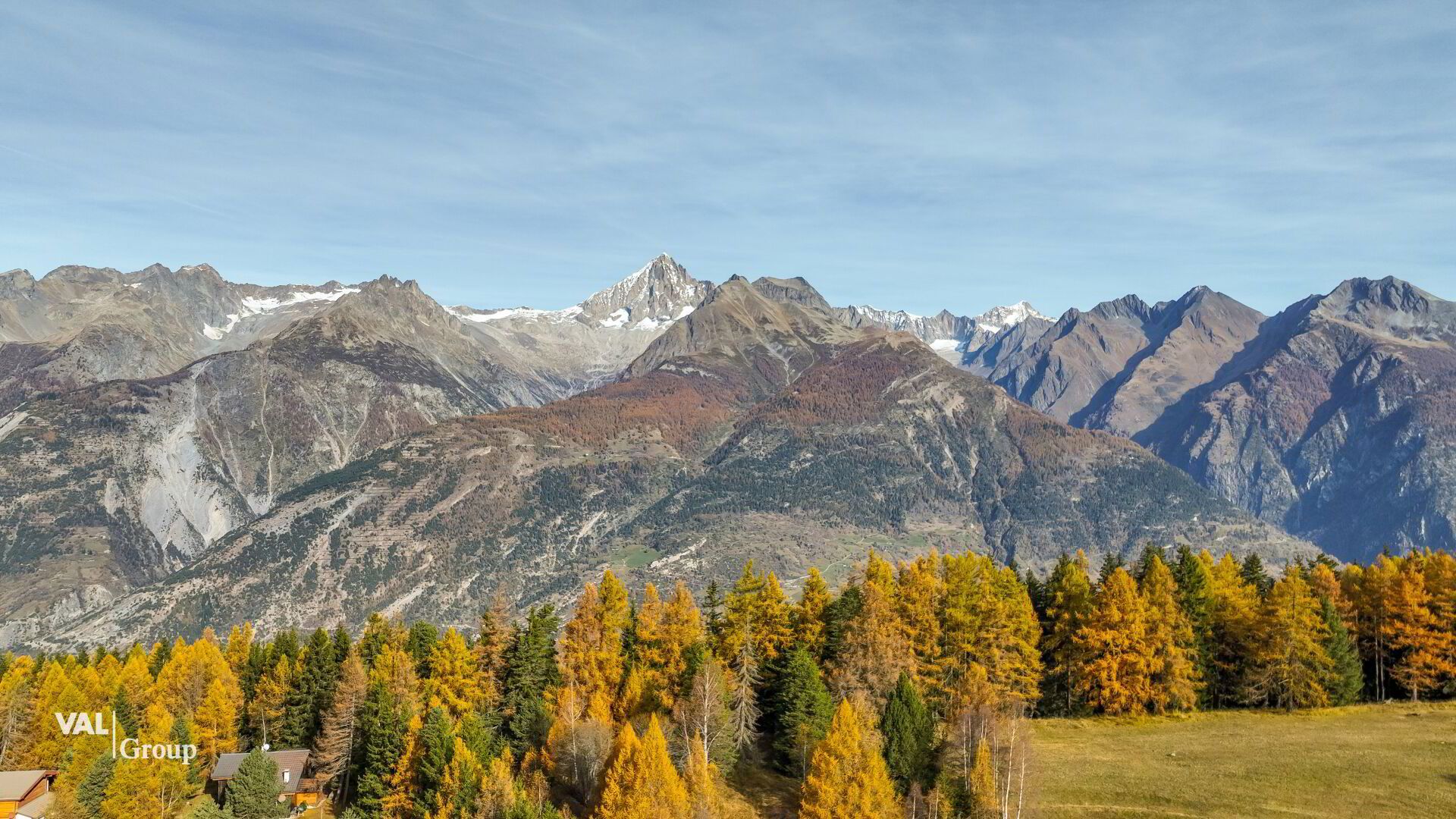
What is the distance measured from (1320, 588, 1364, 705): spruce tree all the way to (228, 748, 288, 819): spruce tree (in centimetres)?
9869

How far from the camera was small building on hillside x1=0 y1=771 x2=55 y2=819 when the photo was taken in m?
96.0

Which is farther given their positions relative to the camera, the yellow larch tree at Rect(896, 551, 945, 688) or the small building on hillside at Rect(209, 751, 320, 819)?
the small building on hillside at Rect(209, 751, 320, 819)

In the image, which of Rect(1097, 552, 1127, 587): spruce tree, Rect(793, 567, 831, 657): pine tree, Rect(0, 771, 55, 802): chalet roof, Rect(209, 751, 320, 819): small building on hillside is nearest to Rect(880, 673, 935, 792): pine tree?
Rect(793, 567, 831, 657): pine tree

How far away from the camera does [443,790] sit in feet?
283

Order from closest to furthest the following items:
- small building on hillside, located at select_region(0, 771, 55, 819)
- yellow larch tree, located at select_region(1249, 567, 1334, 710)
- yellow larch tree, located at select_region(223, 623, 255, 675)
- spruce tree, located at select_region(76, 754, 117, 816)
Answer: spruce tree, located at select_region(76, 754, 117, 816) < small building on hillside, located at select_region(0, 771, 55, 819) < yellow larch tree, located at select_region(1249, 567, 1334, 710) < yellow larch tree, located at select_region(223, 623, 255, 675)

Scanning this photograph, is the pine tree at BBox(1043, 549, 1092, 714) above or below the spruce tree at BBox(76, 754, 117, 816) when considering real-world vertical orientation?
above

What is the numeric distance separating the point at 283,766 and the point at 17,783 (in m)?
24.5

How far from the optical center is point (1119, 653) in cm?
9750

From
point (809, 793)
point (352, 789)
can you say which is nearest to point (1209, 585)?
point (809, 793)

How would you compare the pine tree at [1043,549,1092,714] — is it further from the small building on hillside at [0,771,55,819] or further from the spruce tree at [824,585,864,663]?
the small building on hillside at [0,771,55,819]

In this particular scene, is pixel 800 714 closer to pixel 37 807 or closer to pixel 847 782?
pixel 847 782

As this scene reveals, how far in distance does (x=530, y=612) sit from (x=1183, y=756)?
62948 millimetres

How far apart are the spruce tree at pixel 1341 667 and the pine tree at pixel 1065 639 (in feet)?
70.7

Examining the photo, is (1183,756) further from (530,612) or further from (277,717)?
(277,717)
